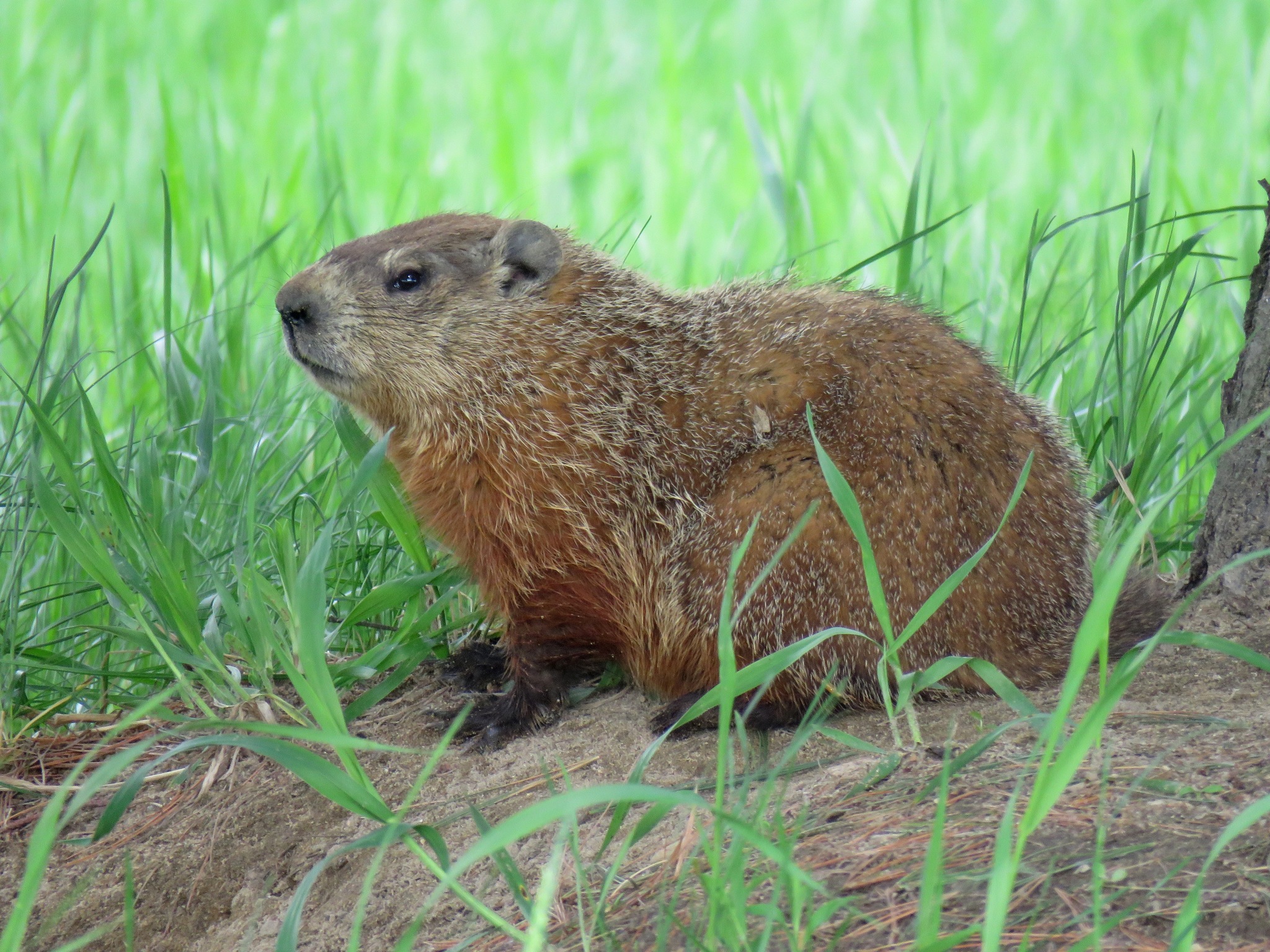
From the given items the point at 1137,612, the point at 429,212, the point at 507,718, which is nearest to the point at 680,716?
the point at 507,718

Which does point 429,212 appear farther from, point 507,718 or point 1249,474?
point 1249,474

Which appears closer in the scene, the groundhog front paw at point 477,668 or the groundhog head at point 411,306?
the groundhog front paw at point 477,668

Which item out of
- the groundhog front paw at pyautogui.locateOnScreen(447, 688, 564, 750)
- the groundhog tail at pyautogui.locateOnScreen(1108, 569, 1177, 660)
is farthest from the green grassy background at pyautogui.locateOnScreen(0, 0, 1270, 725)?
the groundhog tail at pyautogui.locateOnScreen(1108, 569, 1177, 660)

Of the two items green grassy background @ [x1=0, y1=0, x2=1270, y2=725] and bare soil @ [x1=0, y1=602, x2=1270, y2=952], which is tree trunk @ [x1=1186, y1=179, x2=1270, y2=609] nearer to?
bare soil @ [x1=0, y1=602, x2=1270, y2=952]

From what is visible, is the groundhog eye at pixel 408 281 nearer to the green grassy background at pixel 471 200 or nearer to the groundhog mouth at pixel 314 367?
the groundhog mouth at pixel 314 367

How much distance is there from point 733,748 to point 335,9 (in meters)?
7.03

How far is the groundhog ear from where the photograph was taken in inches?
152

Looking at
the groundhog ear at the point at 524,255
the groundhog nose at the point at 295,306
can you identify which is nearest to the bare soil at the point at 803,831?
the groundhog nose at the point at 295,306

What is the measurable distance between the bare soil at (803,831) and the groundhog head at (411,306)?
0.87 metres

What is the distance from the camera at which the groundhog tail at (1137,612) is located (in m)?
3.18

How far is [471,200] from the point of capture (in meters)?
6.80

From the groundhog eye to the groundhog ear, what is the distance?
0.76 ft

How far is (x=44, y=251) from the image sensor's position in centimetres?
595

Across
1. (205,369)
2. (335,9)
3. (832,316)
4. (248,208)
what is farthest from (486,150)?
(832,316)
